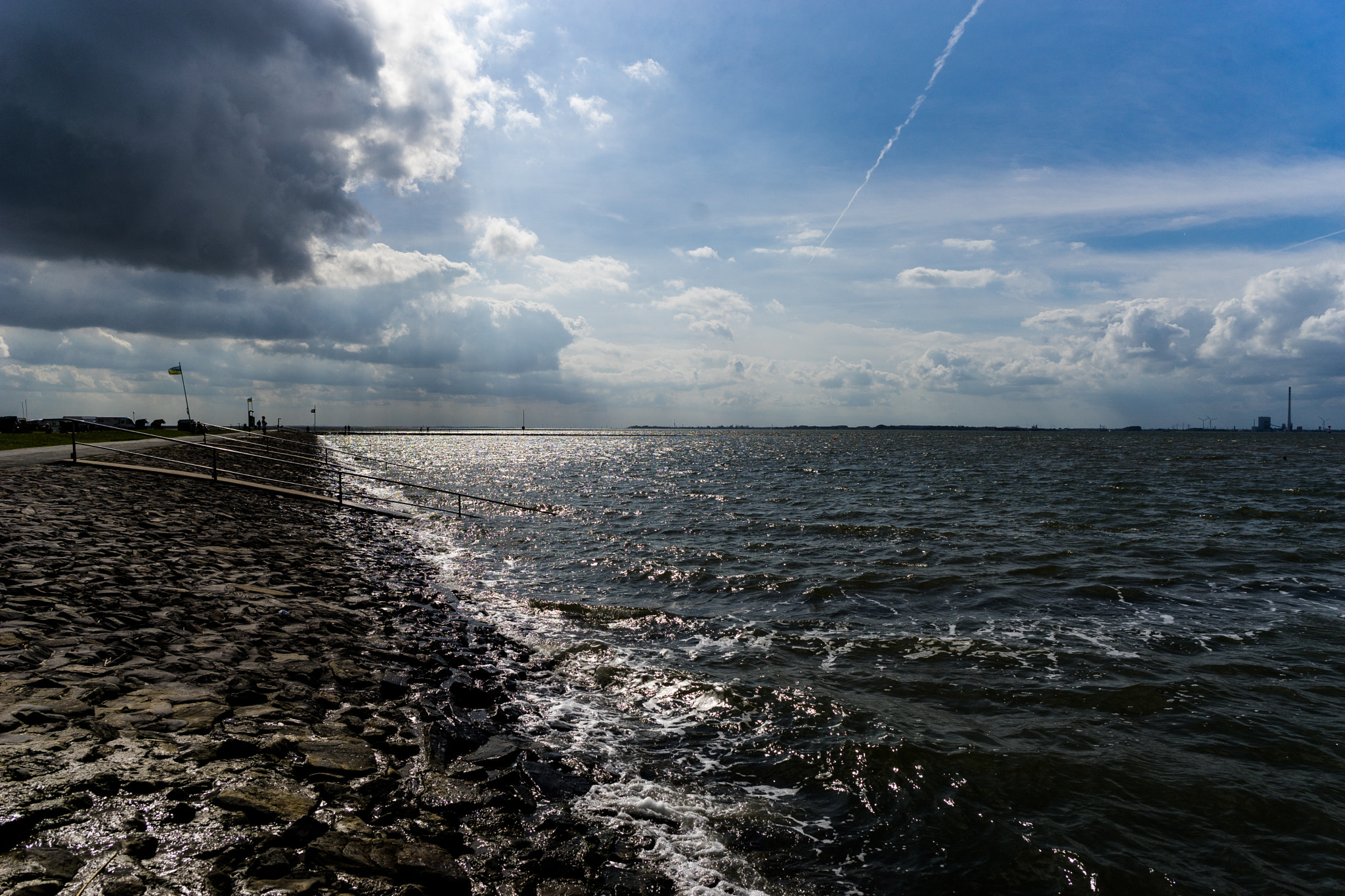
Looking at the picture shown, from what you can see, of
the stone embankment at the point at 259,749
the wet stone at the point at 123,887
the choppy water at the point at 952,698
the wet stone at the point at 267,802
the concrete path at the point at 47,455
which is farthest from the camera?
the concrete path at the point at 47,455

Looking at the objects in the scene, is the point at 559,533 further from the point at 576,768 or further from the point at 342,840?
the point at 342,840

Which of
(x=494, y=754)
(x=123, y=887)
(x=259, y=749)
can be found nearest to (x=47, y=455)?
(x=259, y=749)

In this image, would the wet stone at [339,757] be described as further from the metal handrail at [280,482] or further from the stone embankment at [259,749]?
the metal handrail at [280,482]

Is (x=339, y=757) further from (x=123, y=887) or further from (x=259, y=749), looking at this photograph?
(x=123, y=887)

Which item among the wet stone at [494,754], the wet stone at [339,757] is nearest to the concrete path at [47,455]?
the wet stone at [339,757]

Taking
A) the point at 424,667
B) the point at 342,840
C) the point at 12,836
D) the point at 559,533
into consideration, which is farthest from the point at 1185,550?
the point at 12,836

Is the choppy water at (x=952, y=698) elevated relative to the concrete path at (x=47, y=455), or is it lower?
lower

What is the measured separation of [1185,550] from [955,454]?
8272 cm

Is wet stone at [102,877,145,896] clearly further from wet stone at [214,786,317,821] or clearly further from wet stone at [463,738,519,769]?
wet stone at [463,738,519,769]

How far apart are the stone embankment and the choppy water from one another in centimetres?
110

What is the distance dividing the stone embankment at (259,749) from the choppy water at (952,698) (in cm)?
110

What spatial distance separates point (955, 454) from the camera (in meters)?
98.8

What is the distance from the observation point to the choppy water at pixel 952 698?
605cm

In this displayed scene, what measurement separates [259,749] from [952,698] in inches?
371
